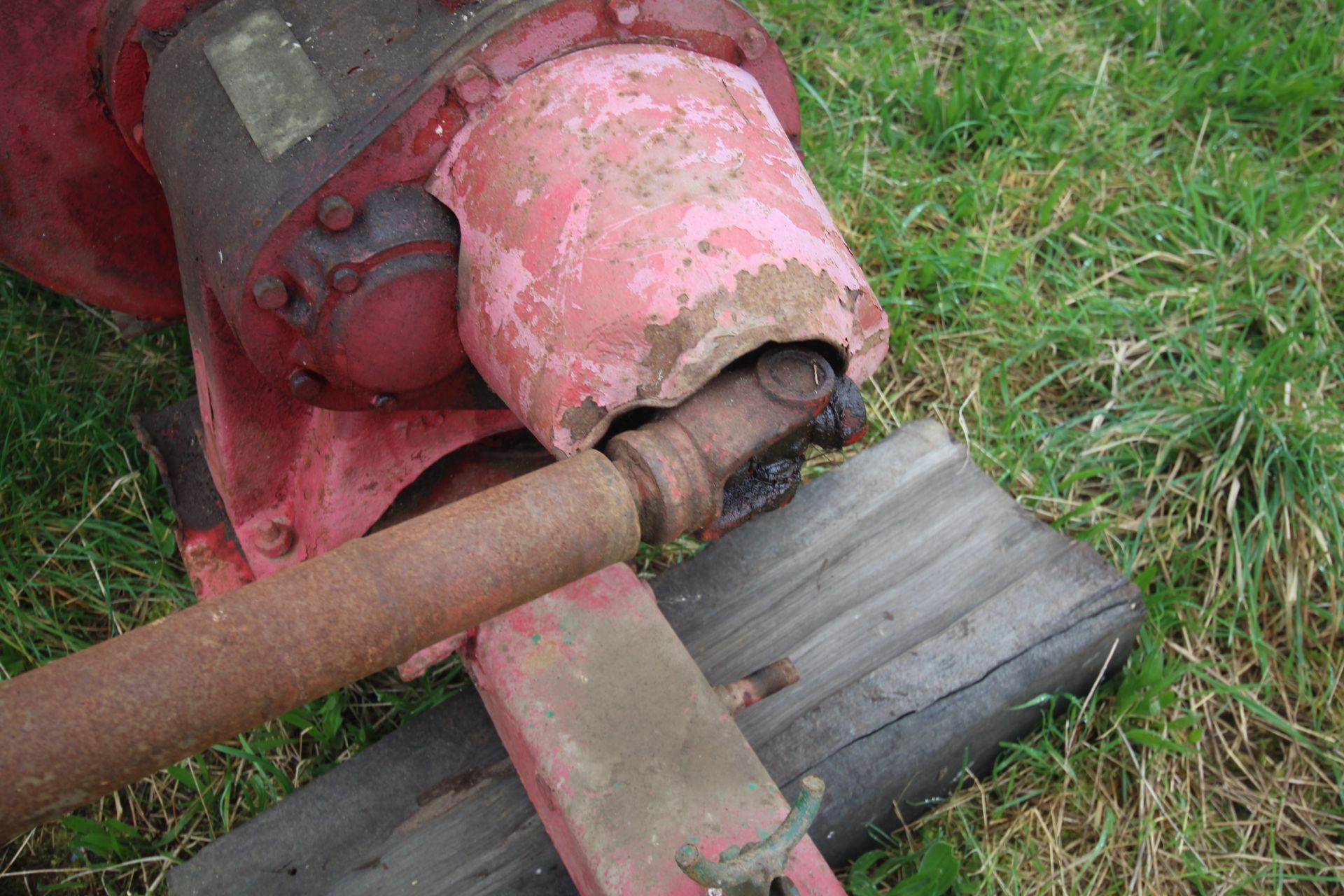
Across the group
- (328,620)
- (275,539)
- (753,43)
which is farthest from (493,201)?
(275,539)

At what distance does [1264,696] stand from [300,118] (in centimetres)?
172

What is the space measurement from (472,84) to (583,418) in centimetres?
38

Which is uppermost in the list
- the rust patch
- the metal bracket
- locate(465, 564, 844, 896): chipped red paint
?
the rust patch

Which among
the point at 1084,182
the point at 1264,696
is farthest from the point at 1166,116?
the point at 1264,696

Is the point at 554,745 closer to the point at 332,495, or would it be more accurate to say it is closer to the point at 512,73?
the point at 332,495

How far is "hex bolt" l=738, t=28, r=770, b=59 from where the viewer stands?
127 centimetres

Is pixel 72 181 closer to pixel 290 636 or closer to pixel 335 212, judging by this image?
pixel 335 212

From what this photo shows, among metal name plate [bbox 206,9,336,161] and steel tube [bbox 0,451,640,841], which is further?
metal name plate [bbox 206,9,336,161]

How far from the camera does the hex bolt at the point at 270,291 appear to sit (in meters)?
1.14

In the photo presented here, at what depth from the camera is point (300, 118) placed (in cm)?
115

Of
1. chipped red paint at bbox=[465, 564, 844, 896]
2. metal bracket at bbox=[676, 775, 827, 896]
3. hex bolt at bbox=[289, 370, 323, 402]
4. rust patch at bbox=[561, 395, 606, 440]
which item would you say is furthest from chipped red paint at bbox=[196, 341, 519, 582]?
metal bracket at bbox=[676, 775, 827, 896]

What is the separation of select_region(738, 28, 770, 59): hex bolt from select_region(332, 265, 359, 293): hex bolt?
0.52m

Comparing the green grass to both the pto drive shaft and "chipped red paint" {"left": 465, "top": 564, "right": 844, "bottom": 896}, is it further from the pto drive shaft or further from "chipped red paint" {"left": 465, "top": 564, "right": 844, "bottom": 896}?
the pto drive shaft

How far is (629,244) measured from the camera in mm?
1052
